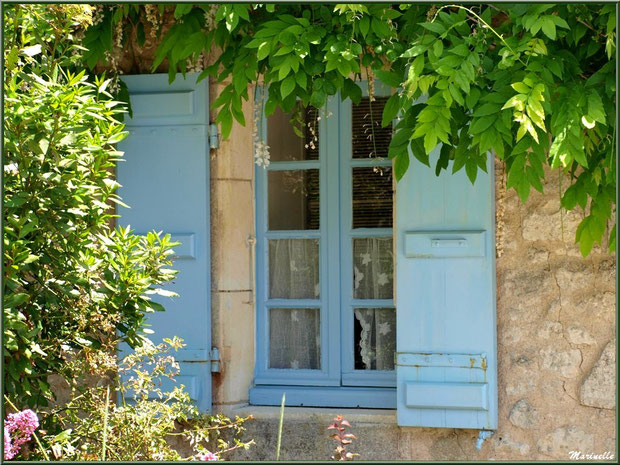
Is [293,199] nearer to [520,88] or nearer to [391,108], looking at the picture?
[391,108]

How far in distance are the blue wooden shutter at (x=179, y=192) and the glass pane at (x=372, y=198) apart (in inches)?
29.0

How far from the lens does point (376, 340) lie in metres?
4.20

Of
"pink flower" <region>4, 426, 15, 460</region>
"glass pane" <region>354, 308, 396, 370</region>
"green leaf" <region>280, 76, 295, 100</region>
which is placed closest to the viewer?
"pink flower" <region>4, 426, 15, 460</region>

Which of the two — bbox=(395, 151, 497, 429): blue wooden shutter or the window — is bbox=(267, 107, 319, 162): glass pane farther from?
bbox=(395, 151, 497, 429): blue wooden shutter

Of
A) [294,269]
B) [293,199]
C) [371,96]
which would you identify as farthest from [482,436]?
[371,96]

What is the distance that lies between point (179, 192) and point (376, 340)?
1.19m

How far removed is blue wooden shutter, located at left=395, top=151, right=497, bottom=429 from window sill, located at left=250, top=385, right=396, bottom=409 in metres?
0.28

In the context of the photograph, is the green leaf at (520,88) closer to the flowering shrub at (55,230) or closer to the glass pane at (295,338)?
the flowering shrub at (55,230)

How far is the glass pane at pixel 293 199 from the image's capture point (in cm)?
428

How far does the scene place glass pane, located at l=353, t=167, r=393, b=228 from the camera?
4.21m

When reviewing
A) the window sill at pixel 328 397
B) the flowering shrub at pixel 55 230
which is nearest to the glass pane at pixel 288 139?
the window sill at pixel 328 397

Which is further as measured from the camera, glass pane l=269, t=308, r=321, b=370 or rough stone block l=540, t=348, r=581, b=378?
glass pane l=269, t=308, r=321, b=370

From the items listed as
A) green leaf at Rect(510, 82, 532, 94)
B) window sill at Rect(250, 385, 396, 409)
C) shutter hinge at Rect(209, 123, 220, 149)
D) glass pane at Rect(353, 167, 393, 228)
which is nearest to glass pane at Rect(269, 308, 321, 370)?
window sill at Rect(250, 385, 396, 409)

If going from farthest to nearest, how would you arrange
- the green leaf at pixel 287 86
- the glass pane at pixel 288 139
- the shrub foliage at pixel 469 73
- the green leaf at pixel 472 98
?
1. the glass pane at pixel 288 139
2. the green leaf at pixel 287 86
3. the green leaf at pixel 472 98
4. the shrub foliage at pixel 469 73
